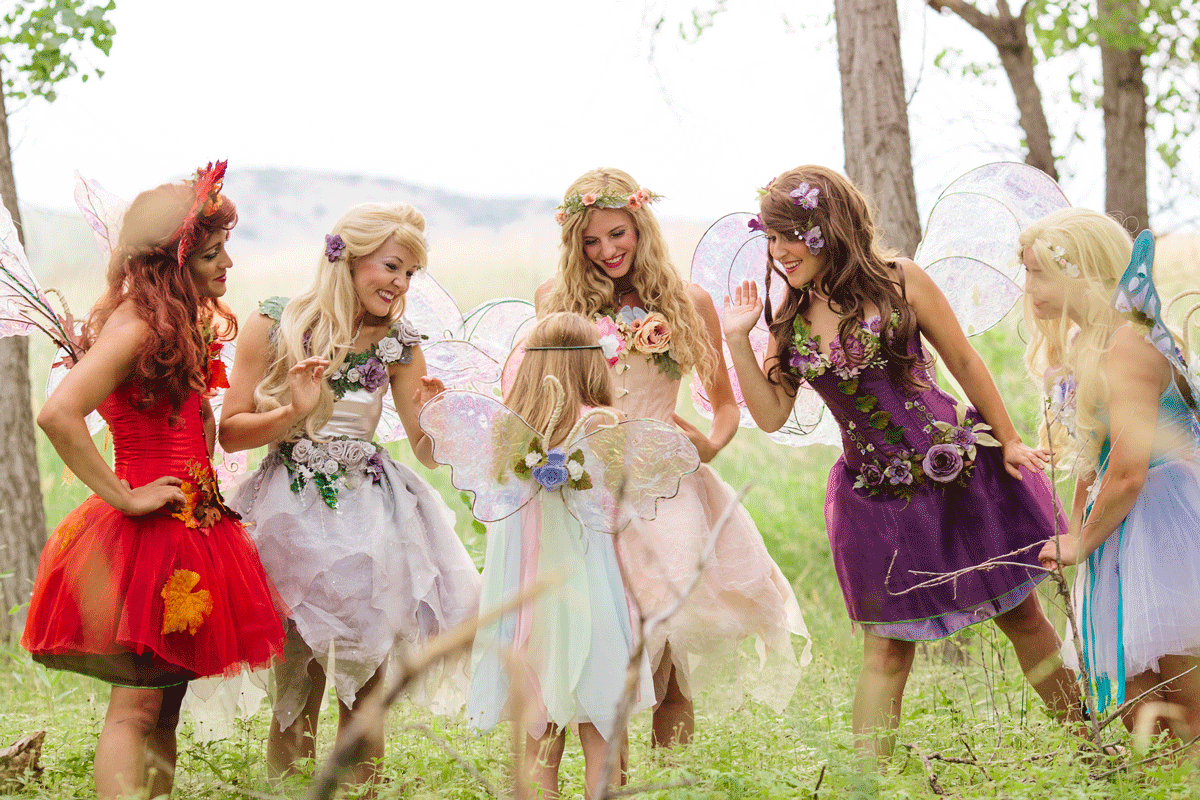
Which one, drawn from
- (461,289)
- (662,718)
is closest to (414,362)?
(662,718)

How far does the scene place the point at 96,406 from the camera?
2922 mm

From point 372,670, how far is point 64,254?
1848 millimetres

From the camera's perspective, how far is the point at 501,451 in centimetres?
310

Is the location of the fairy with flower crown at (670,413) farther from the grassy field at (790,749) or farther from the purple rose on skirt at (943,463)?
the purple rose on skirt at (943,463)

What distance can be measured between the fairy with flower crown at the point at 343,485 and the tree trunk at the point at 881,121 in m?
2.81

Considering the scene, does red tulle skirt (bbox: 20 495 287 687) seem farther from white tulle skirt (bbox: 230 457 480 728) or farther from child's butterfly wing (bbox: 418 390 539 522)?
child's butterfly wing (bbox: 418 390 539 522)

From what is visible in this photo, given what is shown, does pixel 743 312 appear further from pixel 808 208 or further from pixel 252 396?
pixel 252 396

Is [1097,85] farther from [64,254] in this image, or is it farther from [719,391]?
[64,254]

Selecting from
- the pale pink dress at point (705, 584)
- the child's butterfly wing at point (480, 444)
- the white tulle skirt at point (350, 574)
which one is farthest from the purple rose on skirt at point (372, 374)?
the pale pink dress at point (705, 584)

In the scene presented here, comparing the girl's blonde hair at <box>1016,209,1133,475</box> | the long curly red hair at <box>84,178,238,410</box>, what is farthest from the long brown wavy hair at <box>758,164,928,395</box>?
the long curly red hair at <box>84,178,238,410</box>

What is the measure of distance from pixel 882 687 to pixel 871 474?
690 mm

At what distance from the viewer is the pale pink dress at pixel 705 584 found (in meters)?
3.28

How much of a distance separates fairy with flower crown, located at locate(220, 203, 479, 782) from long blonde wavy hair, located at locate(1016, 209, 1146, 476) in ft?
6.62

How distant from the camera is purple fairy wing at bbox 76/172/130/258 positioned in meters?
3.26
